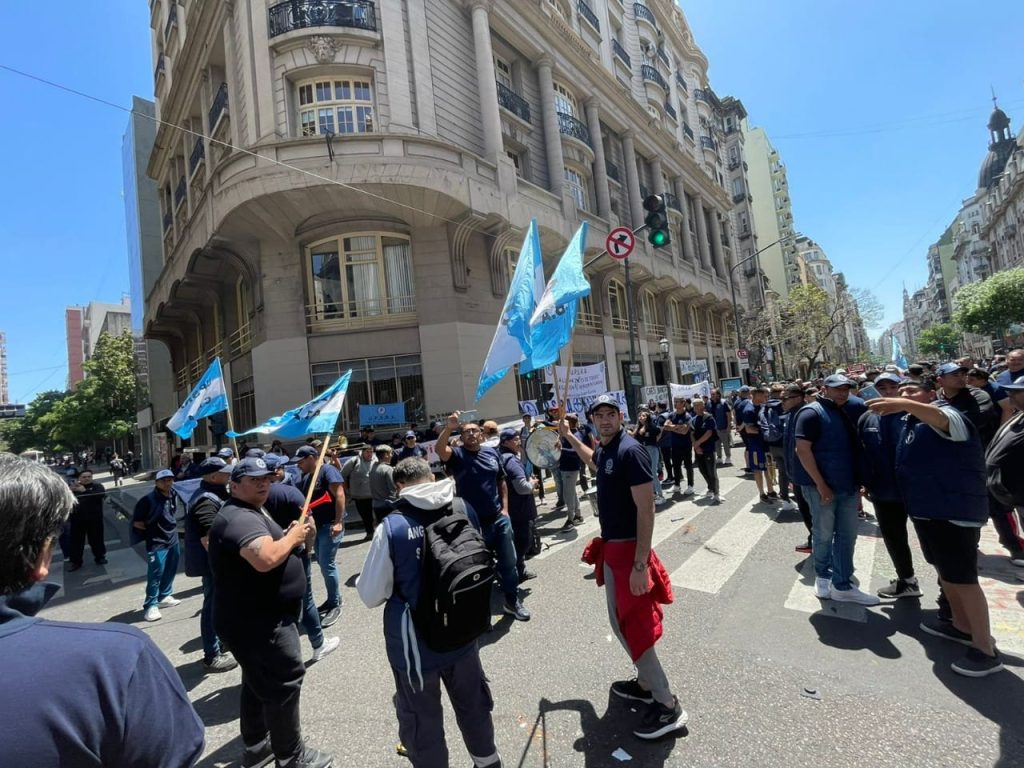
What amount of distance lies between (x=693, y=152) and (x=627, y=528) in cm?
4193

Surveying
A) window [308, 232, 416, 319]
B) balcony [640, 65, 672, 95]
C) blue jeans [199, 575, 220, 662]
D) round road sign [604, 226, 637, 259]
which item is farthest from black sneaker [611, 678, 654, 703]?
balcony [640, 65, 672, 95]

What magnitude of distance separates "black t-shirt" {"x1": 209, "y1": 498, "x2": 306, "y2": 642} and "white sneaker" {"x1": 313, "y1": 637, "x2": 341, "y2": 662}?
1.69 meters

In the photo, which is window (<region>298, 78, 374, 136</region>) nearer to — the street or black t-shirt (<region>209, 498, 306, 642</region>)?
the street

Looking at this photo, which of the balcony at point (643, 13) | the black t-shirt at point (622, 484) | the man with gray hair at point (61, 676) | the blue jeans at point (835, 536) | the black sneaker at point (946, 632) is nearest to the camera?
the man with gray hair at point (61, 676)

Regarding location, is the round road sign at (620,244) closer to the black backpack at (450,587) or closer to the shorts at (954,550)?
the shorts at (954,550)

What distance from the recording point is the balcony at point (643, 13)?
31531 millimetres

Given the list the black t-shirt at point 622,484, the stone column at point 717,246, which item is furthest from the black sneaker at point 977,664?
the stone column at point 717,246

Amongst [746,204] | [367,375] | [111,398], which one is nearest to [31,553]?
[367,375]

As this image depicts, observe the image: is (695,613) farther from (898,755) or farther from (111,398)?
(111,398)

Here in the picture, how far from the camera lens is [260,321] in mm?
15344

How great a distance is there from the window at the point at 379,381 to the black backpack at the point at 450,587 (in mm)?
12444

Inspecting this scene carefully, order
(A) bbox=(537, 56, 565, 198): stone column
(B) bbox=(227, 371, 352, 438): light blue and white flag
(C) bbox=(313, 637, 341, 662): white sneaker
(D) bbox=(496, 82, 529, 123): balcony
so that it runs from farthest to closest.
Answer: (A) bbox=(537, 56, 565, 198): stone column → (D) bbox=(496, 82, 529, 123): balcony → (B) bbox=(227, 371, 352, 438): light blue and white flag → (C) bbox=(313, 637, 341, 662): white sneaker

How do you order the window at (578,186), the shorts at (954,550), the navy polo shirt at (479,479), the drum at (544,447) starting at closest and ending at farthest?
the shorts at (954,550) < the navy polo shirt at (479,479) < the drum at (544,447) < the window at (578,186)

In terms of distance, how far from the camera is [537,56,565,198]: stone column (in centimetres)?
2003
